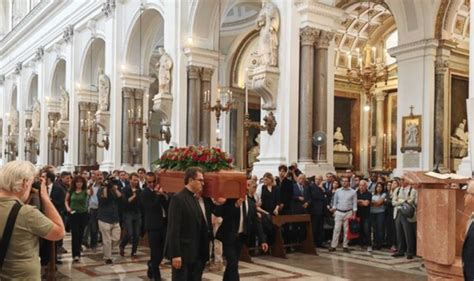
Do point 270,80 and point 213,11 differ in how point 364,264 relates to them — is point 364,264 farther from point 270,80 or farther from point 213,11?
point 213,11

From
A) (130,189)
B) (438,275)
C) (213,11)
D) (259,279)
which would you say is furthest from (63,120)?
(438,275)

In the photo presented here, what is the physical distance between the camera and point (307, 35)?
1234 cm

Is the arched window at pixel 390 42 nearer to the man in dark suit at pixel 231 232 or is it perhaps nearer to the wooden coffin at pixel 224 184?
the man in dark suit at pixel 231 232

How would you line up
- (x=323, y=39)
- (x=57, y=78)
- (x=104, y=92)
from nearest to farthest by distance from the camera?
1. (x=323, y=39)
2. (x=104, y=92)
3. (x=57, y=78)

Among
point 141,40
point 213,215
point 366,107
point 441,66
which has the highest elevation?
point 141,40

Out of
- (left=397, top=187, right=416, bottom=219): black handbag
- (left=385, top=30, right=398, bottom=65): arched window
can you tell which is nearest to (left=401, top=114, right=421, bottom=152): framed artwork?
(left=397, top=187, right=416, bottom=219): black handbag

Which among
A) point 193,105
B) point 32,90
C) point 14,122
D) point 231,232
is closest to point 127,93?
point 193,105

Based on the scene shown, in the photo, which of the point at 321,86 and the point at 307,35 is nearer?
the point at 307,35

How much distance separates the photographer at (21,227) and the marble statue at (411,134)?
13467 mm

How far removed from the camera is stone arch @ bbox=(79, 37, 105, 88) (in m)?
23.2

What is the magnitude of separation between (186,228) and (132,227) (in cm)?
474

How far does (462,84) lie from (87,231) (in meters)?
11.7

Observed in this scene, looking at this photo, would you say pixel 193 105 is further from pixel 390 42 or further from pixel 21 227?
pixel 21 227

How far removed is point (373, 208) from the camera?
10.4 m
